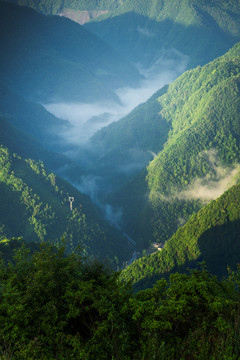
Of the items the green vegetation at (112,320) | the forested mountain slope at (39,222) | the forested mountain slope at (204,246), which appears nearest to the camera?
the green vegetation at (112,320)

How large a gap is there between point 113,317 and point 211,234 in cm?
12798

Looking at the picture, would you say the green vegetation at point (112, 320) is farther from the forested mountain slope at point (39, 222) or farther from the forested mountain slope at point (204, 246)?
the forested mountain slope at point (39, 222)

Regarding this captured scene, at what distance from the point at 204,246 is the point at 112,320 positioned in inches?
4916

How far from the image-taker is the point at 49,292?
77.3 feet

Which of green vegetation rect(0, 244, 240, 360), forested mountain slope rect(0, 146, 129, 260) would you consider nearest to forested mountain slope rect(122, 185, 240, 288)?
forested mountain slope rect(0, 146, 129, 260)

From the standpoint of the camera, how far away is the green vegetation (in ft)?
59.4

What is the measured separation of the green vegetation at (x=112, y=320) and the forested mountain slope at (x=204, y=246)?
10845 cm

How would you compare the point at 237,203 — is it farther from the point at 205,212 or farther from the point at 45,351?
the point at 45,351

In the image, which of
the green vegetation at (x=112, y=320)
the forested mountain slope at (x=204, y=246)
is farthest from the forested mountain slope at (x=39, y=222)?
the green vegetation at (x=112, y=320)

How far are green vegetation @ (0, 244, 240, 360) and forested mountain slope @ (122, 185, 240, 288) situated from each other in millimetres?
108454

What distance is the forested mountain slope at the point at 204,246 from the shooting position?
127 m

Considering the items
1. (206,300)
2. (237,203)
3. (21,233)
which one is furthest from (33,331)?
(21,233)

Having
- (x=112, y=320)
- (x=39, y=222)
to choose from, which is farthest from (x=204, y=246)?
(x=112, y=320)

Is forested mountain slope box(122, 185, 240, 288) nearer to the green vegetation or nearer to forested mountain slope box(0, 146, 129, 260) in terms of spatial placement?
forested mountain slope box(0, 146, 129, 260)
